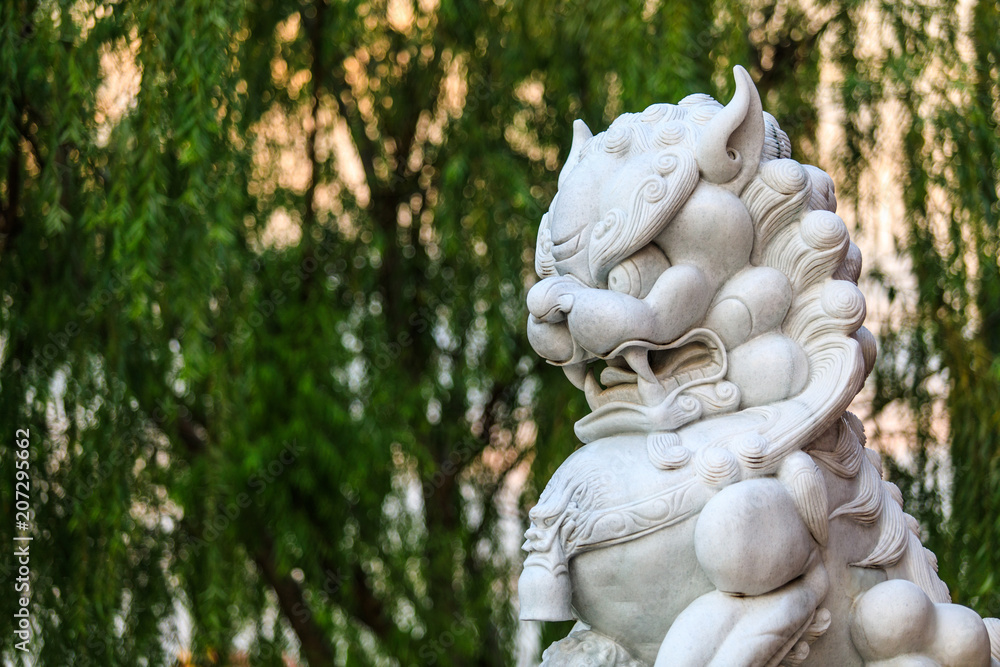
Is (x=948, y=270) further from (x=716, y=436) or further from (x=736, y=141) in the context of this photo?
(x=716, y=436)

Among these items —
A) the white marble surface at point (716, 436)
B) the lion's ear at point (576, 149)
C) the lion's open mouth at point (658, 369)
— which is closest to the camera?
the white marble surface at point (716, 436)

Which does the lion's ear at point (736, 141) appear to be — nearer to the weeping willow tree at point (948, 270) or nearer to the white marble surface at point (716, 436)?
the white marble surface at point (716, 436)

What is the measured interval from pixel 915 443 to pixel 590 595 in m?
2.01

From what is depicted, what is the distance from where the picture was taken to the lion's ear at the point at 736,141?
6.77 ft

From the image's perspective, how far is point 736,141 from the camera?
2.10m

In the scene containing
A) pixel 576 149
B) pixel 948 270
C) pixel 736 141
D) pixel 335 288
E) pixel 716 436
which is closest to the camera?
pixel 716 436

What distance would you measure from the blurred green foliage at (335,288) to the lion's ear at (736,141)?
4.21 feet

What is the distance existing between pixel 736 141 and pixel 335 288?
2710mm

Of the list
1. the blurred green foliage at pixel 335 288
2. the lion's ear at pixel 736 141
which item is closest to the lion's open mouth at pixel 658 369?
the lion's ear at pixel 736 141

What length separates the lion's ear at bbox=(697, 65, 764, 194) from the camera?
6.77 ft

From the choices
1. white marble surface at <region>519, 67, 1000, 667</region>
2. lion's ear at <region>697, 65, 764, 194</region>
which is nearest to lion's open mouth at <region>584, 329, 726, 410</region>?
white marble surface at <region>519, 67, 1000, 667</region>

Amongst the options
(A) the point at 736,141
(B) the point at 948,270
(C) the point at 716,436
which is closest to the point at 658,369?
(C) the point at 716,436

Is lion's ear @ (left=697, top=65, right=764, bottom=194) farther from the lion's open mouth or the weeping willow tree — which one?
the weeping willow tree

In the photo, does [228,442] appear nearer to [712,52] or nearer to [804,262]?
[712,52]
